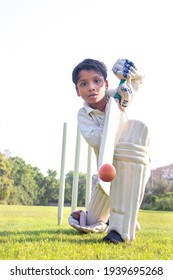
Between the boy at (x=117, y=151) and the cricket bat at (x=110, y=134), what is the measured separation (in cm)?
4

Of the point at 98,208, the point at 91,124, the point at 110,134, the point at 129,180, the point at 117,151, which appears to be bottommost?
the point at 98,208

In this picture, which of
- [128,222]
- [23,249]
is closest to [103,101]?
[128,222]

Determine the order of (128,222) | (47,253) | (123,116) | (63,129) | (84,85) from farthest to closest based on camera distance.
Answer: (63,129) → (84,85) → (123,116) → (128,222) → (47,253)

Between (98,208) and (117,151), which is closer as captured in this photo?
(117,151)

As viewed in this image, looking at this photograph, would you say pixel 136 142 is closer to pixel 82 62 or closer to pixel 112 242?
pixel 112 242

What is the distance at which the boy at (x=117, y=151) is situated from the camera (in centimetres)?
267

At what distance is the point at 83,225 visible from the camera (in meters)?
3.29

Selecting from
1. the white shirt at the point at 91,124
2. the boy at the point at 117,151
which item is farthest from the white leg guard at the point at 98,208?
the white shirt at the point at 91,124

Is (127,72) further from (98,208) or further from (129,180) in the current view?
(98,208)

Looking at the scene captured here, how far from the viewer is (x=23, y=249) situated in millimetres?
2416

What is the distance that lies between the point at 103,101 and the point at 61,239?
111cm

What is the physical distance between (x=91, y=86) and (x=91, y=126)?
341 millimetres

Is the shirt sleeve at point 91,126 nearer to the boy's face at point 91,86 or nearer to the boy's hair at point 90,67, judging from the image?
the boy's face at point 91,86

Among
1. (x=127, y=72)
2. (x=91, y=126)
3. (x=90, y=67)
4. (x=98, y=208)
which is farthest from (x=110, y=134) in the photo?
(x=98, y=208)
